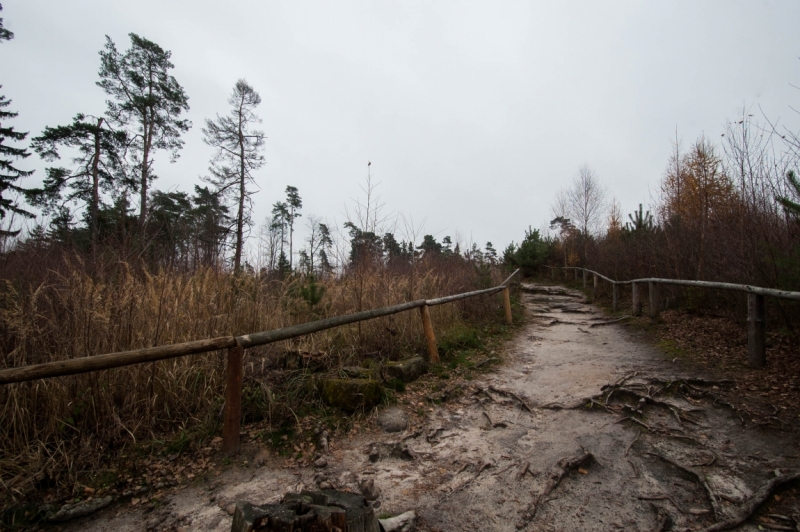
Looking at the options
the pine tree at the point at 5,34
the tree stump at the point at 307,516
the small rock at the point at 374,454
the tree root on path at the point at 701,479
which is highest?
the pine tree at the point at 5,34

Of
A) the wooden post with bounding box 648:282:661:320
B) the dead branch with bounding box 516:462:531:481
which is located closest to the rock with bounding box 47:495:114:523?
the dead branch with bounding box 516:462:531:481

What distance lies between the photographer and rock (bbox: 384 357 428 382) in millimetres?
4176

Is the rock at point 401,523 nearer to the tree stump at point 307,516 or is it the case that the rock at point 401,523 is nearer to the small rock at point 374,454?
the tree stump at point 307,516

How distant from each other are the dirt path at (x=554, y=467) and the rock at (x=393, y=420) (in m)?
0.12

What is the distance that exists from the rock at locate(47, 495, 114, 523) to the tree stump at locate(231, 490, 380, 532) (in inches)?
56.8

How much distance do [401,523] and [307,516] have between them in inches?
33.1

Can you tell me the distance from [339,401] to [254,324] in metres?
1.31

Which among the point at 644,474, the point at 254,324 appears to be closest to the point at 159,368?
the point at 254,324

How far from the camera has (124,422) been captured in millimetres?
2748

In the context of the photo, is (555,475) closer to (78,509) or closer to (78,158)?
(78,509)

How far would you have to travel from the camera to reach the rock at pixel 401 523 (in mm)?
1866

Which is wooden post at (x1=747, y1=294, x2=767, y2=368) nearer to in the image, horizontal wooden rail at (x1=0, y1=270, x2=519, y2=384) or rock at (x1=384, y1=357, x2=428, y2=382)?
rock at (x1=384, y1=357, x2=428, y2=382)

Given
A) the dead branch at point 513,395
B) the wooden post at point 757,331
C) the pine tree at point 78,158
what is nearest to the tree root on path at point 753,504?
the dead branch at point 513,395

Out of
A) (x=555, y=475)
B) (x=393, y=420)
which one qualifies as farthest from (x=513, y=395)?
(x=555, y=475)
